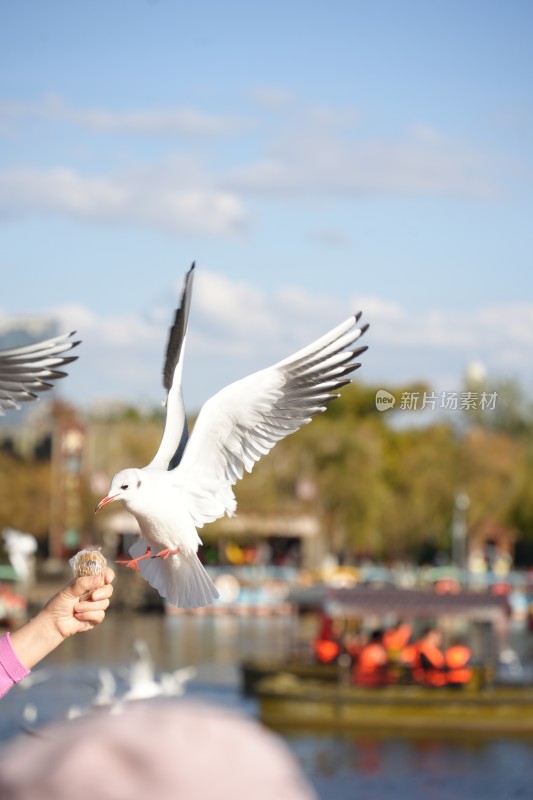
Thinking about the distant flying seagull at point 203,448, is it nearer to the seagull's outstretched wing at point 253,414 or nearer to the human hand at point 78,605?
the seagull's outstretched wing at point 253,414

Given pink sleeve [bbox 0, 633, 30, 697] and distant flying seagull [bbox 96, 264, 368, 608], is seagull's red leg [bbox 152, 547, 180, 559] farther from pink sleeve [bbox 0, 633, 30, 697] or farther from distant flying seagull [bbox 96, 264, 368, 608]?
pink sleeve [bbox 0, 633, 30, 697]

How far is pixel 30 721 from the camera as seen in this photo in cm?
2167

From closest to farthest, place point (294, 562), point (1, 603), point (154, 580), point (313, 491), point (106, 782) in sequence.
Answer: point (106, 782), point (154, 580), point (1, 603), point (313, 491), point (294, 562)

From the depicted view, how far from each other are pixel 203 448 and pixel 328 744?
18.6m

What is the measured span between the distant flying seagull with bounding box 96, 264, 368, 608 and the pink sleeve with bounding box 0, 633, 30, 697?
1.82 ft

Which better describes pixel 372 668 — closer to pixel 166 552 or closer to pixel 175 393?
pixel 175 393

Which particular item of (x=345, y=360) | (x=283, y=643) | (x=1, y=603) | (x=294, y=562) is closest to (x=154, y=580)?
(x=345, y=360)

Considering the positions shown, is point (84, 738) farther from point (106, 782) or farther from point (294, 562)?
point (294, 562)

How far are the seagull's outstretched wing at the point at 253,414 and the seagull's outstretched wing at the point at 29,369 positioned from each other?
34 cm

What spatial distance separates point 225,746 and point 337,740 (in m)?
20.7

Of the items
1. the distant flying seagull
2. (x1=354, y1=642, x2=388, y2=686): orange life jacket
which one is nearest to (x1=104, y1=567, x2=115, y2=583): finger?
the distant flying seagull

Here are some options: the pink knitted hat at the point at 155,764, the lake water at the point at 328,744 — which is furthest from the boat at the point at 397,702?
the pink knitted hat at the point at 155,764

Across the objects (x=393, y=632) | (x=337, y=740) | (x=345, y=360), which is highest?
(x=345, y=360)

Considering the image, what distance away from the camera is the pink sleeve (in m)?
2.26
